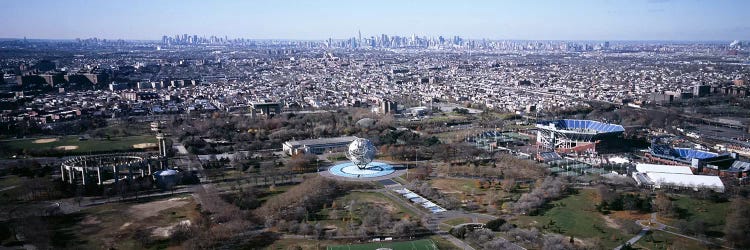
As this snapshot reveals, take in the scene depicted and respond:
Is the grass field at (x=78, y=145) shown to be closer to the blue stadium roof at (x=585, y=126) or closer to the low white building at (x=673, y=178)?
the blue stadium roof at (x=585, y=126)

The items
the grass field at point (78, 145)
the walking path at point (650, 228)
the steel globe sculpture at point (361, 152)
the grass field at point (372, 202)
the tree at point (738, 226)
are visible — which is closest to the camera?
the tree at point (738, 226)

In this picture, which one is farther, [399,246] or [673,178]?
[673,178]

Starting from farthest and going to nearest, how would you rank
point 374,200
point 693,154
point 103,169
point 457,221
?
point 693,154 < point 103,169 < point 374,200 < point 457,221

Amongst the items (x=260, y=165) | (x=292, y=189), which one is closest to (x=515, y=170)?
(x=292, y=189)

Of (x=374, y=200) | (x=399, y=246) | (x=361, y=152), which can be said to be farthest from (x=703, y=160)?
(x=399, y=246)

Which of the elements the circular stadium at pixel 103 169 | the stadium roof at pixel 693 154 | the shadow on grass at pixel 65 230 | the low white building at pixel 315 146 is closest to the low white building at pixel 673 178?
the stadium roof at pixel 693 154

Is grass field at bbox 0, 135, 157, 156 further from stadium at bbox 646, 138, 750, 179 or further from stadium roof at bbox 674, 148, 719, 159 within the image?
stadium roof at bbox 674, 148, 719, 159

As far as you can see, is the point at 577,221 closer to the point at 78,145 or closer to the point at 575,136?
the point at 575,136

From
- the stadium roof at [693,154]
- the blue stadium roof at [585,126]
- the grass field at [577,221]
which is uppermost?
the blue stadium roof at [585,126]
